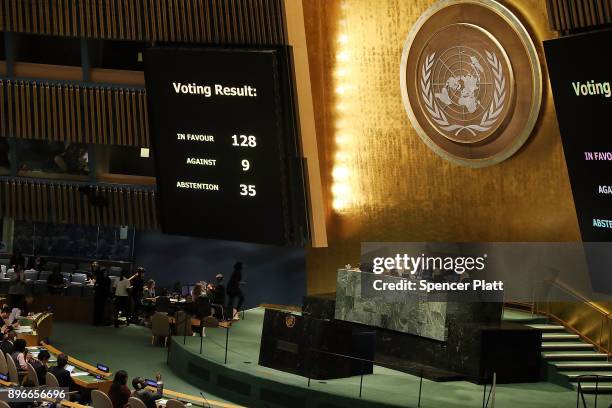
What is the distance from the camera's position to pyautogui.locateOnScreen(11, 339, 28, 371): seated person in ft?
46.3

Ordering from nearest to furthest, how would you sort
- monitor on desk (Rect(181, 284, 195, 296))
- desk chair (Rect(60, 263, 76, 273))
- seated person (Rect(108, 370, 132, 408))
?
seated person (Rect(108, 370, 132, 408)), monitor on desk (Rect(181, 284, 195, 296)), desk chair (Rect(60, 263, 76, 273))

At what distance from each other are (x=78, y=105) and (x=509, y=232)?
6.55 metres

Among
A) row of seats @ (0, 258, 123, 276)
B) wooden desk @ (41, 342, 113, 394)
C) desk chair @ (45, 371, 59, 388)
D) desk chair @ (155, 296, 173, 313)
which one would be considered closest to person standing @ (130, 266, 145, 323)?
desk chair @ (155, 296, 173, 313)

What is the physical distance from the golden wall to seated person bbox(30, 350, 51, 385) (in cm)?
580

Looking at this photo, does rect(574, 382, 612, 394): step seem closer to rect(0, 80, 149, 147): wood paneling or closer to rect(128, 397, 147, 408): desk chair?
rect(128, 397, 147, 408): desk chair

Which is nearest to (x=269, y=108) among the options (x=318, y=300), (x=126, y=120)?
(x=126, y=120)

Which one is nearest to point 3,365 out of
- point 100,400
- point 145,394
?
point 100,400

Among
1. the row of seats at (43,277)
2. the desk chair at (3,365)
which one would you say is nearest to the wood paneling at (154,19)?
the desk chair at (3,365)

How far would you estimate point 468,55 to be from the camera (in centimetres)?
1531

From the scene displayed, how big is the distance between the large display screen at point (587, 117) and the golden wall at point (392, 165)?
3.06 m

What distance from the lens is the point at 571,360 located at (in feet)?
50.4

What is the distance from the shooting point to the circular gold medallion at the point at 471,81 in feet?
48.8

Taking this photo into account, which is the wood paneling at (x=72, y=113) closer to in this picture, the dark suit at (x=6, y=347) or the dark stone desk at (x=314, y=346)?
the dark suit at (x=6, y=347)

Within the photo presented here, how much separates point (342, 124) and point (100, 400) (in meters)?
6.61
